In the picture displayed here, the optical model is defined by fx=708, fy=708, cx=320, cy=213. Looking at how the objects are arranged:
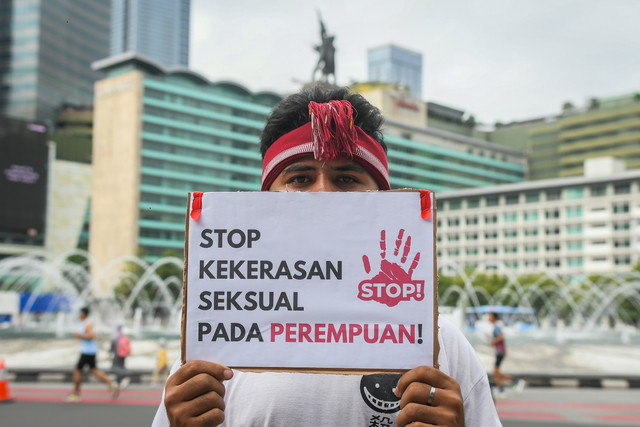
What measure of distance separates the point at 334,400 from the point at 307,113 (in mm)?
966

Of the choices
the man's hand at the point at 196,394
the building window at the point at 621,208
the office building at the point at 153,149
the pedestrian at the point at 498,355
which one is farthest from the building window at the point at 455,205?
the man's hand at the point at 196,394

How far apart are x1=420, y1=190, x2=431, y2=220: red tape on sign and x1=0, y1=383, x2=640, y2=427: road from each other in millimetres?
8817

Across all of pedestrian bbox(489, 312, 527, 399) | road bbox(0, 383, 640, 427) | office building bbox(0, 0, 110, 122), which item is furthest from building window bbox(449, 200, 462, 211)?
pedestrian bbox(489, 312, 527, 399)

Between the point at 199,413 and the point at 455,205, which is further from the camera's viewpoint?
the point at 455,205

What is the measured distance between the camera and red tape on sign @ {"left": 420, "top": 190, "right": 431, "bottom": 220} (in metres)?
2.01

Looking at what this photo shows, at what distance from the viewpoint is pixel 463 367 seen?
211 centimetres

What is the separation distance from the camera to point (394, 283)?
2.02 meters

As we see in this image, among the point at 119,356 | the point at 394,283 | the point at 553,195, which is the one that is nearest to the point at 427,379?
the point at 394,283

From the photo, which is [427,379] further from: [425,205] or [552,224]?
[552,224]

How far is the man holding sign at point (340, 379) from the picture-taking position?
1.91 metres

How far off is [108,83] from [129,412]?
93546 mm

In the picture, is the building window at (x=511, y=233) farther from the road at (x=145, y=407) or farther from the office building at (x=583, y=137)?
the road at (x=145, y=407)

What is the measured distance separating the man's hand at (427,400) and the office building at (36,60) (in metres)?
120

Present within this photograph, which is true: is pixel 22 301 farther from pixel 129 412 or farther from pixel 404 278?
pixel 404 278
